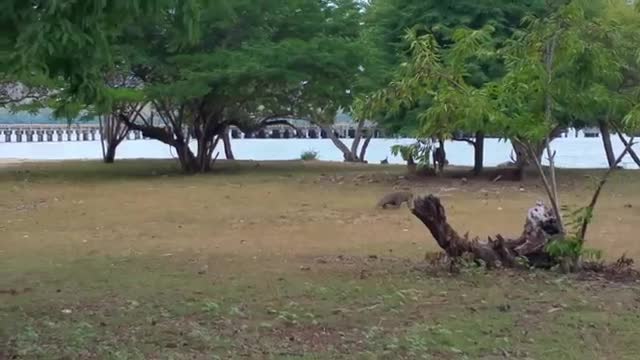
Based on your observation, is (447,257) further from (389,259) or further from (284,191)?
(284,191)

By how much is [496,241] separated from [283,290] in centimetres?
248

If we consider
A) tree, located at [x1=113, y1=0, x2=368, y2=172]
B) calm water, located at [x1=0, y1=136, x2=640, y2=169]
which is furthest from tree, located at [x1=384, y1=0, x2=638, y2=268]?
calm water, located at [x1=0, y1=136, x2=640, y2=169]

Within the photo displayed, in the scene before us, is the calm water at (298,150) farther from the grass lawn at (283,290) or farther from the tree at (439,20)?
the grass lawn at (283,290)

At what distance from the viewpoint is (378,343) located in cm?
699

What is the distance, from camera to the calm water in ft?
144

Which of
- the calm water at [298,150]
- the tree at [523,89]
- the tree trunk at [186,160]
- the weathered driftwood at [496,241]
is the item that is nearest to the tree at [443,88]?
the tree at [523,89]

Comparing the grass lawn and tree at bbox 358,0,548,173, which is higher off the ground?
tree at bbox 358,0,548,173

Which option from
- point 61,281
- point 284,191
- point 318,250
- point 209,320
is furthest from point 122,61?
point 209,320

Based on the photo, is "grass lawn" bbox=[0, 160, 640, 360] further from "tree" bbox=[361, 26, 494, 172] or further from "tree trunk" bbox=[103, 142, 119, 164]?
"tree trunk" bbox=[103, 142, 119, 164]

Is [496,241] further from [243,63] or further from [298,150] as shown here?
[298,150]

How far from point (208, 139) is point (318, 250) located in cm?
1969

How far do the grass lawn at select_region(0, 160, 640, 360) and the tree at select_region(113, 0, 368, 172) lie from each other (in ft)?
27.0

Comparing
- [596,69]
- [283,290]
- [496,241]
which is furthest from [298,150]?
[283,290]

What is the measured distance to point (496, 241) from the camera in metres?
10.5
